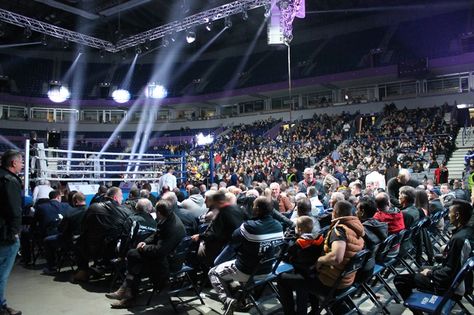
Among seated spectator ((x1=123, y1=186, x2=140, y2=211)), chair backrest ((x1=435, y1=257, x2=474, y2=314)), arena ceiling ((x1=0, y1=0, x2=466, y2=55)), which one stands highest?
arena ceiling ((x1=0, y1=0, x2=466, y2=55))

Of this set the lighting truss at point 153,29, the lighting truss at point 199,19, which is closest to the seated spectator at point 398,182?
the lighting truss at point 153,29

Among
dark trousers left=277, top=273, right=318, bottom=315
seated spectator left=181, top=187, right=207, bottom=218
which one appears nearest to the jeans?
seated spectator left=181, top=187, right=207, bottom=218

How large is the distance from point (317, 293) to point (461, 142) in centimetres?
1698

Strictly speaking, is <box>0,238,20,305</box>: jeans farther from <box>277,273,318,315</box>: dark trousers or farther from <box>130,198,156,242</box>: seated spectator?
<box>277,273,318,315</box>: dark trousers

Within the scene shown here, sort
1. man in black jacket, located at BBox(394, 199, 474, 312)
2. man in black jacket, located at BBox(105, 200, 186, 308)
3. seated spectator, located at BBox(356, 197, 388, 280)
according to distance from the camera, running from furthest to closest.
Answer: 1. man in black jacket, located at BBox(105, 200, 186, 308)
2. seated spectator, located at BBox(356, 197, 388, 280)
3. man in black jacket, located at BBox(394, 199, 474, 312)

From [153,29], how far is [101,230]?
13.0 meters

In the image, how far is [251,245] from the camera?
3820mm

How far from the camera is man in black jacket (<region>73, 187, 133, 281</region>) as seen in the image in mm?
5301

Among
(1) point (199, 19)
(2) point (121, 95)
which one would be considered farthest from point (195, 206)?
(2) point (121, 95)

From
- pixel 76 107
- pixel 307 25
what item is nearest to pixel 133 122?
pixel 76 107

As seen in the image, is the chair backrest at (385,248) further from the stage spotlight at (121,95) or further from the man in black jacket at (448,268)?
the stage spotlight at (121,95)

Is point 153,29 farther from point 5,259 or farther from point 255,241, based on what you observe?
point 255,241

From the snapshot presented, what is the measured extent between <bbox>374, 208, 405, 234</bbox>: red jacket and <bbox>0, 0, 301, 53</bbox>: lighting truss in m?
9.41

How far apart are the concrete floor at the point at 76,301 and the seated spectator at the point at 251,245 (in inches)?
20.4
